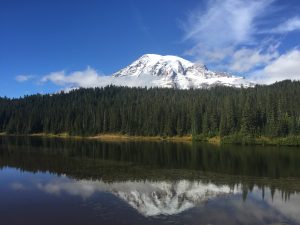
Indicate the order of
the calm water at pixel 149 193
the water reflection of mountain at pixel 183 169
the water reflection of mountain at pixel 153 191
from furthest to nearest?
the water reflection of mountain at pixel 183 169 < the water reflection of mountain at pixel 153 191 < the calm water at pixel 149 193

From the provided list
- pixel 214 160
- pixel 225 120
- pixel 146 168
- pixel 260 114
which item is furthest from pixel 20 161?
pixel 260 114

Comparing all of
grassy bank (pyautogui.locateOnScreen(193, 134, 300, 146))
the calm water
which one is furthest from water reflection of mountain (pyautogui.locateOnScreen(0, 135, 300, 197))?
grassy bank (pyautogui.locateOnScreen(193, 134, 300, 146))

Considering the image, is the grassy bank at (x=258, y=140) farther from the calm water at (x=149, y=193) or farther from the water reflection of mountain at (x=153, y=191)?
the water reflection of mountain at (x=153, y=191)

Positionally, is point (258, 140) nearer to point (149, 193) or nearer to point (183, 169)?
point (183, 169)

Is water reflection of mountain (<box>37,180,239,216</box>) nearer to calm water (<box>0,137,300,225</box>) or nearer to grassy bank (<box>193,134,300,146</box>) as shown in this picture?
calm water (<box>0,137,300,225</box>)

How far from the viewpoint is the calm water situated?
121ft

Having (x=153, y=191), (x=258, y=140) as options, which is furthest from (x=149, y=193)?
(x=258, y=140)

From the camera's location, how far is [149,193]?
48.9m

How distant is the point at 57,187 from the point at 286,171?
4001 centimetres

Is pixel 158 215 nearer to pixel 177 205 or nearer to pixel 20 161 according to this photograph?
pixel 177 205

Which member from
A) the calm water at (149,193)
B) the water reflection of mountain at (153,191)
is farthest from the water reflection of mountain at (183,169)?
the water reflection of mountain at (153,191)

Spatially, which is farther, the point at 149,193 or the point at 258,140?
the point at 258,140

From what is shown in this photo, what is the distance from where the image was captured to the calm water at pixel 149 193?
3697cm

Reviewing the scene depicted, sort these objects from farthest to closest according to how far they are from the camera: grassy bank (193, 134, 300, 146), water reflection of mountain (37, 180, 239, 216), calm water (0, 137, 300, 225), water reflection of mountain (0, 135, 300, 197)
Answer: grassy bank (193, 134, 300, 146)
water reflection of mountain (0, 135, 300, 197)
water reflection of mountain (37, 180, 239, 216)
calm water (0, 137, 300, 225)
